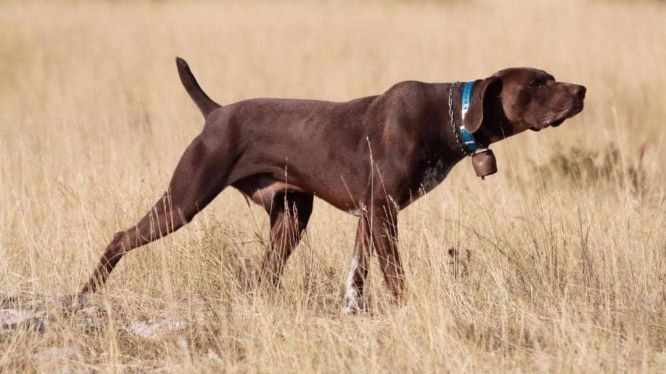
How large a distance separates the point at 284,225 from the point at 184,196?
621 millimetres

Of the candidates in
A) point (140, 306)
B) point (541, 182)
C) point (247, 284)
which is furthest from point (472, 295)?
point (541, 182)

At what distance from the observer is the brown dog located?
552 cm

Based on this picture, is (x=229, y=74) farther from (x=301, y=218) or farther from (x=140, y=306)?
(x=140, y=306)

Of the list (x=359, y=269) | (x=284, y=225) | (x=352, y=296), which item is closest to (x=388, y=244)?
(x=359, y=269)

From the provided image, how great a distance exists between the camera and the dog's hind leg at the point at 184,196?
224 inches

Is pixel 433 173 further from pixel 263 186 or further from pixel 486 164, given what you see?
pixel 263 186

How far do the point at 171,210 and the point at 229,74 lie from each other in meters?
7.60

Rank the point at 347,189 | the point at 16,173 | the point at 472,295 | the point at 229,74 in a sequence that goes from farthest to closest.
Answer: the point at 229,74
the point at 16,173
the point at 347,189
the point at 472,295

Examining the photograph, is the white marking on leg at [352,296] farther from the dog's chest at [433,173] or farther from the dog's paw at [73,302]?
the dog's paw at [73,302]

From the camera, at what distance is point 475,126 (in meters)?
5.49

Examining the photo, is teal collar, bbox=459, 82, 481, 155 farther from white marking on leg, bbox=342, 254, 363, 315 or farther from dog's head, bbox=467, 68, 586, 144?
white marking on leg, bbox=342, 254, 363, 315

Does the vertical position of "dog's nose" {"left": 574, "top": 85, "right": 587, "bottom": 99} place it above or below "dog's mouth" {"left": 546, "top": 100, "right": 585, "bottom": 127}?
above

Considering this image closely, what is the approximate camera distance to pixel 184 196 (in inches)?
225

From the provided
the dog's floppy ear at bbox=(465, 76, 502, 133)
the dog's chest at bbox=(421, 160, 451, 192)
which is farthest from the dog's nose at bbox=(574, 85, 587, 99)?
the dog's chest at bbox=(421, 160, 451, 192)
